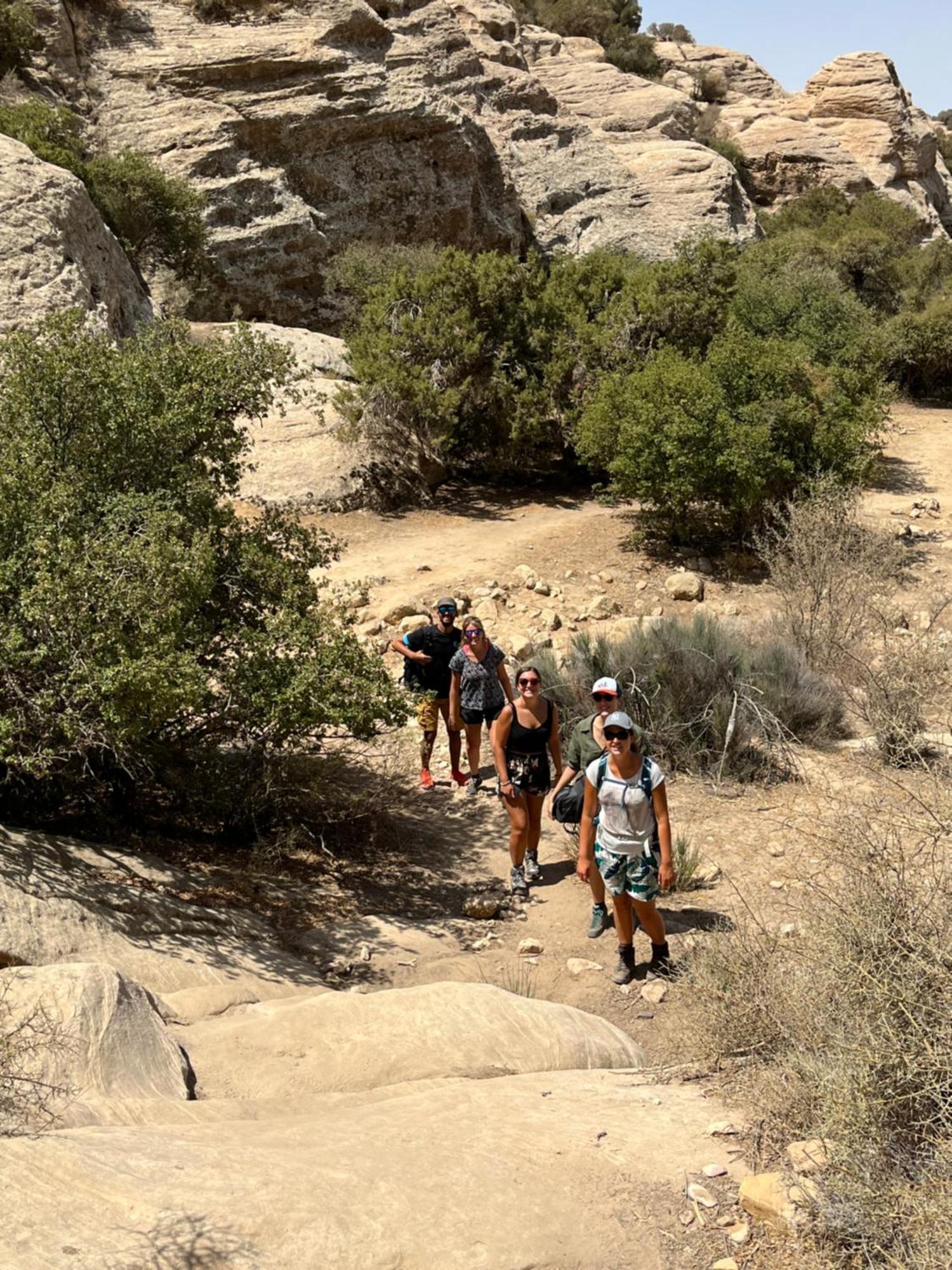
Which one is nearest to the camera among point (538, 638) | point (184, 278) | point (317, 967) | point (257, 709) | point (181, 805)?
point (317, 967)

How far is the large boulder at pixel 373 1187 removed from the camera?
265 centimetres

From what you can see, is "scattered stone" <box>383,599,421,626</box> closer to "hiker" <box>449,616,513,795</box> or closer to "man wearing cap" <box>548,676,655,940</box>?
"hiker" <box>449,616,513,795</box>

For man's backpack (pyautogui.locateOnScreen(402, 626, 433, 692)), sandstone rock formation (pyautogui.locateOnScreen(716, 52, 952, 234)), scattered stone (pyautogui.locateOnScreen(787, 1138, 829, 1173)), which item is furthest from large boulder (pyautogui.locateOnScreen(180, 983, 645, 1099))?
sandstone rock formation (pyautogui.locateOnScreen(716, 52, 952, 234))

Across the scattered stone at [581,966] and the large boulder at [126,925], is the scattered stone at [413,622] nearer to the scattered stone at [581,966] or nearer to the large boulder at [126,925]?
the large boulder at [126,925]

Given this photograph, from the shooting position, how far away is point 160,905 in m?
5.49

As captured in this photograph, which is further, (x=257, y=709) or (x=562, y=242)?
(x=562, y=242)

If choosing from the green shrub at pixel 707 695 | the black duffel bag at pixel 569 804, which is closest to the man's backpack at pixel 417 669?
the green shrub at pixel 707 695

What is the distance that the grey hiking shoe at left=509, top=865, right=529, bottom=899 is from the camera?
672 centimetres

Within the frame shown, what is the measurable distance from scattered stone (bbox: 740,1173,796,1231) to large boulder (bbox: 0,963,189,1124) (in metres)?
2.05

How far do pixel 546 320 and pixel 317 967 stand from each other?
44.0 feet

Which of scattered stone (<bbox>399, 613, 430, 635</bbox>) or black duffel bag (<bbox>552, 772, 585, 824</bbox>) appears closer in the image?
black duffel bag (<bbox>552, 772, 585, 824</bbox>)

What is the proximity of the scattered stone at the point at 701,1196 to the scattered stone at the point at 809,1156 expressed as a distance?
28 cm

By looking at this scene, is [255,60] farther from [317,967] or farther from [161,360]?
[317,967]

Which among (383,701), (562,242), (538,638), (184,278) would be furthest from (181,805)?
(562,242)
